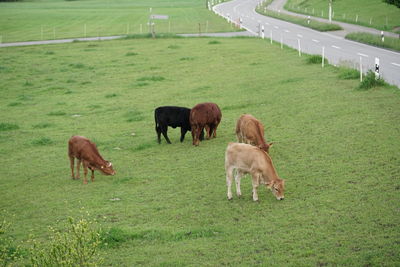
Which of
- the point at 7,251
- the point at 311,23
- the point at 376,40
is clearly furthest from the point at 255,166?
the point at 311,23

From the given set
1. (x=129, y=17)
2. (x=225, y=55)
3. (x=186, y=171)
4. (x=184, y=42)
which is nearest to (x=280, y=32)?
(x=184, y=42)

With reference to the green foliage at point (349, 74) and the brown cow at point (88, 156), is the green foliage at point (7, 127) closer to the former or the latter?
the brown cow at point (88, 156)

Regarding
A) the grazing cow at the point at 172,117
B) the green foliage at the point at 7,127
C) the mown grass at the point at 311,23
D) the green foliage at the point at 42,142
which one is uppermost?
the mown grass at the point at 311,23

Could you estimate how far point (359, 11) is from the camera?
77.2 m

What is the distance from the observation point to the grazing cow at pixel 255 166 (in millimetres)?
13039

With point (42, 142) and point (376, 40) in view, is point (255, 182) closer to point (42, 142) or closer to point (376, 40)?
point (42, 142)

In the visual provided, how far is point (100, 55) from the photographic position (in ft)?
154

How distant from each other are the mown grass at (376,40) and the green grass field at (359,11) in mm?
7406

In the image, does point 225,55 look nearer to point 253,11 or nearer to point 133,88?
point 133,88

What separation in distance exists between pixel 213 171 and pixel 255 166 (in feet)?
10.2

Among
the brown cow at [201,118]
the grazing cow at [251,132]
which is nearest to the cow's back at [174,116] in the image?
the brown cow at [201,118]

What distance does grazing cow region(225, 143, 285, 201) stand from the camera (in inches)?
513

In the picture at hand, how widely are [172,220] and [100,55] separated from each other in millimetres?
36080

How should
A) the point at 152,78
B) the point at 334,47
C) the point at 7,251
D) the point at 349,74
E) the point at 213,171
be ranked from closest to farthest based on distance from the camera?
the point at 7,251
the point at 213,171
the point at 349,74
the point at 152,78
the point at 334,47
